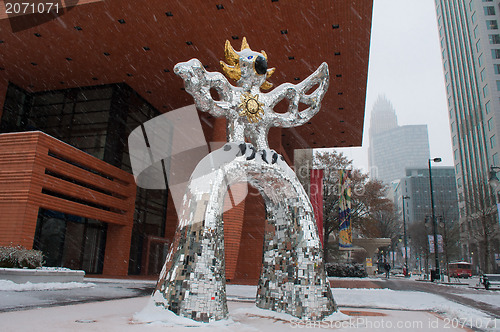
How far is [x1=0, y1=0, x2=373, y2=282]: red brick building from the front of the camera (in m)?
12.6

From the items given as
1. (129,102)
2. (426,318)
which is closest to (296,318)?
(426,318)

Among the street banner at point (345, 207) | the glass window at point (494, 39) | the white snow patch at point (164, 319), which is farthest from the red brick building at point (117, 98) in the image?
the glass window at point (494, 39)

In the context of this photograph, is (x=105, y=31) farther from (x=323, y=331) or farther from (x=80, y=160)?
(x=323, y=331)

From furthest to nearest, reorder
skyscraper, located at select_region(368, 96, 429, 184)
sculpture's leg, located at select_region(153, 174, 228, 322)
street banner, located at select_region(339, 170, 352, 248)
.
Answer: skyscraper, located at select_region(368, 96, 429, 184)
street banner, located at select_region(339, 170, 352, 248)
sculpture's leg, located at select_region(153, 174, 228, 322)

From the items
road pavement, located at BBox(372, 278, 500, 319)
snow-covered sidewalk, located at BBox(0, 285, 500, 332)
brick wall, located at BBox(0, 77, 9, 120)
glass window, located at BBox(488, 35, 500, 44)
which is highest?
glass window, located at BBox(488, 35, 500, 44)

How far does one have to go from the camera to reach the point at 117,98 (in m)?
17.9

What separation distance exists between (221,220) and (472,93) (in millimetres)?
57255

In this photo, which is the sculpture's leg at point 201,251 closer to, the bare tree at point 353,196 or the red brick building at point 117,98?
the red brick building at point 117,98

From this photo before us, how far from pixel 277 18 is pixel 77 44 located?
800cm

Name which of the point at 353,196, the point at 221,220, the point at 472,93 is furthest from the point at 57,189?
the point at 472,93

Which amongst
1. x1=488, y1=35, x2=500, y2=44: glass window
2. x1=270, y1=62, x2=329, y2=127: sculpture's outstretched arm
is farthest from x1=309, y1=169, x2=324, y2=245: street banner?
x1=488, y1=35, x2=500, y2=44: glass window

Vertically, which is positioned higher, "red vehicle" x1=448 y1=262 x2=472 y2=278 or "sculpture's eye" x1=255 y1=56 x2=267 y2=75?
"sculpture's eye" x1=255 y1=56 x2=267 y2=75

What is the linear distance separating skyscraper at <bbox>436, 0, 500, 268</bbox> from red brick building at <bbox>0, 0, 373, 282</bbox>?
106 ft

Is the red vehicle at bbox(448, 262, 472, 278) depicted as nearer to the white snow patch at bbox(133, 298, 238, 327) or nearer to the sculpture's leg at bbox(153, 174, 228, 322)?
the sculpture's leg at bbox(153, 174, 228, 322)
